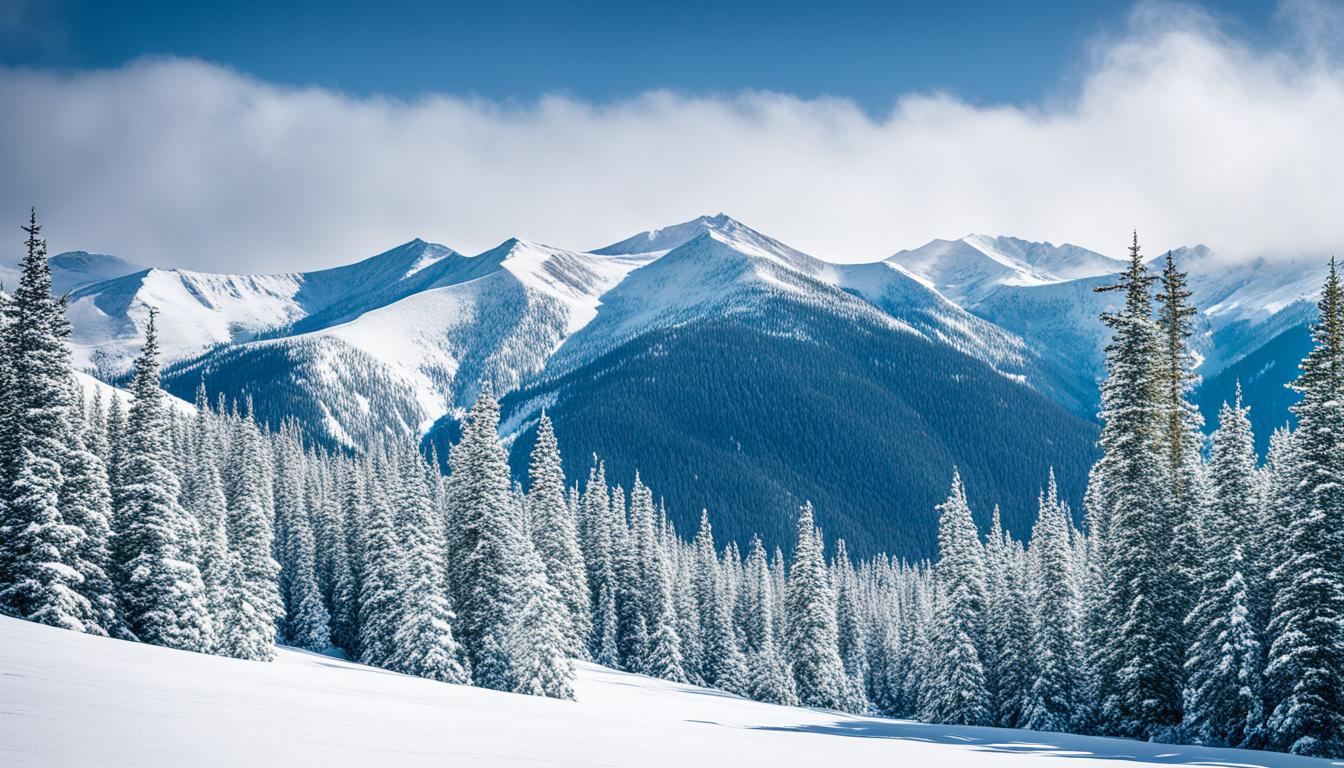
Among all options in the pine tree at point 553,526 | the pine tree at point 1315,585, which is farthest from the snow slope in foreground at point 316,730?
the pine tree at point 553,526

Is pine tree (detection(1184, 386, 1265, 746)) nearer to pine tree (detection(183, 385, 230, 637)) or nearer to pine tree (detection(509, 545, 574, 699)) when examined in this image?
pine tree (detection(509, 545, 574, 699))

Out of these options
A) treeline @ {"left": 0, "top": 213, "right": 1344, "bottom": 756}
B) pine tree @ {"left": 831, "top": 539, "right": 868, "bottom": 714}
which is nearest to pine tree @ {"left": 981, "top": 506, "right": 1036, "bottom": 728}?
treeline @ {"left": 0, "top": 213, "right": 1344, "bottom": 756}

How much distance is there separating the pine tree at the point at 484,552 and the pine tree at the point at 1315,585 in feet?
90.3

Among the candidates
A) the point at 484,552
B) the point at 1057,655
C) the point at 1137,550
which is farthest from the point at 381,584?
the point at 1137,550

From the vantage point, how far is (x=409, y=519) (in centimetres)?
4316

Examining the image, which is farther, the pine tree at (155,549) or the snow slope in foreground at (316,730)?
the pine tree at (155,549)

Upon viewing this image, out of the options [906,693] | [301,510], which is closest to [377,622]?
[301,510]

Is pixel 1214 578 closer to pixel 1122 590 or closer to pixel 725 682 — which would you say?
pixel 1122 590

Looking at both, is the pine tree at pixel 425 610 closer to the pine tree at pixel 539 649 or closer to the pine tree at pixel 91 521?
the pine tree at pixel 539 649

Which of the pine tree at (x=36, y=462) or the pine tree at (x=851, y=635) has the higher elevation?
the pine tree at (x=36, y=462)

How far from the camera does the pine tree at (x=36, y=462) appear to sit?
92.1ft

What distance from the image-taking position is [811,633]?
58.7 meters

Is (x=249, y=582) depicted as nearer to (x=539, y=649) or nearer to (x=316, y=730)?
(x=539, y=649)

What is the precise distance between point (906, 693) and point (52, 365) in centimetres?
7708
